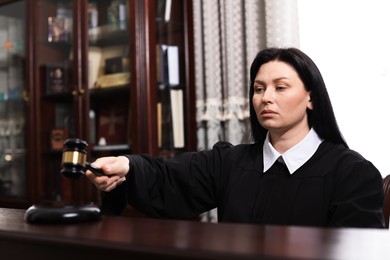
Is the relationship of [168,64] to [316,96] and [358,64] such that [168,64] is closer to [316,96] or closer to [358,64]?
[358,64]

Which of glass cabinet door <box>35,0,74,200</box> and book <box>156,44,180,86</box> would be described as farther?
glass cabinet door <box>35,0,74,200</box>

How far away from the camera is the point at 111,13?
3.26 metres

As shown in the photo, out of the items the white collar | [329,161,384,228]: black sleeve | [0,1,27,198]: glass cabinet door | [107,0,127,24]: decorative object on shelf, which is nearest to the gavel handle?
the white collar

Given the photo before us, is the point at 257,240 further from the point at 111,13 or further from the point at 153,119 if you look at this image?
the point at 111,13

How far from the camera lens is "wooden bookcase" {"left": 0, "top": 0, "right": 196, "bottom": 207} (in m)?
3.01

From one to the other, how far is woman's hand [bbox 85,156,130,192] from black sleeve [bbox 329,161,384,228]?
2.17 feet

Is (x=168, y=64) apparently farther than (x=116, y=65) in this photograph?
No

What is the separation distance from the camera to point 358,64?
8.18 ft

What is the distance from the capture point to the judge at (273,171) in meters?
1.61

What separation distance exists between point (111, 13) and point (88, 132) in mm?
740

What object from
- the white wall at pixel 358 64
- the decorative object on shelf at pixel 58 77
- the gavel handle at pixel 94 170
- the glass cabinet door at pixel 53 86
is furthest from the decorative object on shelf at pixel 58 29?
the gavel handle at pixel 94 170

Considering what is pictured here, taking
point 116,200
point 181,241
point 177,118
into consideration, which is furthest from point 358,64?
point 181,241

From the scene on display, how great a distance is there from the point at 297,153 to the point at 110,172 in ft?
1.97

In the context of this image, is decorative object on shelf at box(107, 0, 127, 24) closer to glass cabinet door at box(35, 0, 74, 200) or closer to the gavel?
glass cabinet door at box(35, 0, 74, 200)
